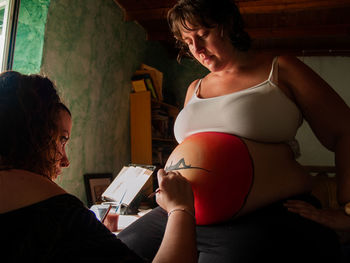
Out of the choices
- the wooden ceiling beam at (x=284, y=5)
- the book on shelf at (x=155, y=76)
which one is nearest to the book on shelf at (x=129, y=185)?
the book on shelf at (x=155, y=76)

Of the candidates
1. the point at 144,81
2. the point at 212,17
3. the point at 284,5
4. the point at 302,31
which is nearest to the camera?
the point at 212,17

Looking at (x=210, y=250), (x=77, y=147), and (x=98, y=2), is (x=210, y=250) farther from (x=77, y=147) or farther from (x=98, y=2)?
(x=98, y=2)

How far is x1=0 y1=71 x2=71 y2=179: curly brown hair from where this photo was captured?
0.52 meters

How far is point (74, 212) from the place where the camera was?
1.53 ft

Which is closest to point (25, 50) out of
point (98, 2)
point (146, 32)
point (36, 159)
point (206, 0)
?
point (98, 2)

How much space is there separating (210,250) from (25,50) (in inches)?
67.7

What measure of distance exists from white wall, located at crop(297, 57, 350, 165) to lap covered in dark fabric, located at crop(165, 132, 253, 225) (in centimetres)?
376

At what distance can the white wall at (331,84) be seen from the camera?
4.07m

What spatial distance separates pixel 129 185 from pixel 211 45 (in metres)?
1.10

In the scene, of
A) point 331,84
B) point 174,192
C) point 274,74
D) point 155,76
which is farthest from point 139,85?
point 331,84

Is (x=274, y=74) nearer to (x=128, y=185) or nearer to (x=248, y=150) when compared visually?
(x=248, y=150)

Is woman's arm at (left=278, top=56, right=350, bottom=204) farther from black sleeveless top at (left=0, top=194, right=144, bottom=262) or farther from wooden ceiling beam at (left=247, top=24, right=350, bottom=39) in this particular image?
Answer: wooden ceiling beam at (left=247, top=24, right=350, bottom=39)

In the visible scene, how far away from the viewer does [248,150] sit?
0.75 metres

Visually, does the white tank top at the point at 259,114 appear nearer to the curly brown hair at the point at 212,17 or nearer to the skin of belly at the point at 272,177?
the skin of belly at the point at 272,177
